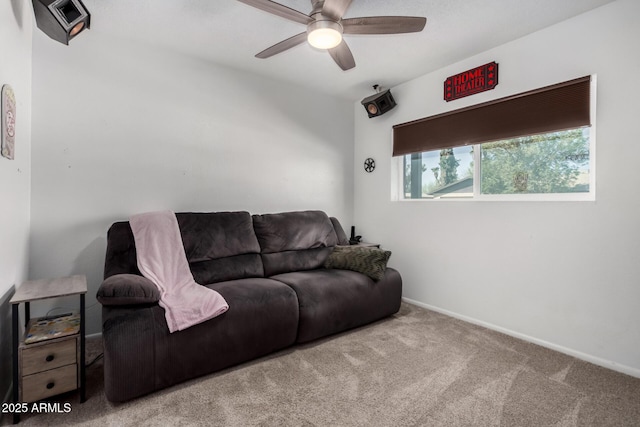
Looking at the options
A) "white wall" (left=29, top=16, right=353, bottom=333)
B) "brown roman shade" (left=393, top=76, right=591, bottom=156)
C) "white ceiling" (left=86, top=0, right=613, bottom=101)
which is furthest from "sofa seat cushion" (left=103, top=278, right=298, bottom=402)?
"brown roman shade" (left=393, top=76, right=591, bottom=156)

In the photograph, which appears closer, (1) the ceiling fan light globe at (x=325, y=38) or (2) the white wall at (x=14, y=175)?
(2) the white wall at (x=14, y=175)

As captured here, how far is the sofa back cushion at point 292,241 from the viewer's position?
3.00 m

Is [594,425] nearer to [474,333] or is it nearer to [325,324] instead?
[474,333]

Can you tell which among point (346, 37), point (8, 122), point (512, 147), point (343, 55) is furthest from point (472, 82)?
point (8, 122)

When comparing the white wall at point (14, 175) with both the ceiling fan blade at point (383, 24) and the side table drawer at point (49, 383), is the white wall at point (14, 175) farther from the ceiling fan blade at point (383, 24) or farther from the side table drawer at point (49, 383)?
the ceiling fan blade at point (383, 24)

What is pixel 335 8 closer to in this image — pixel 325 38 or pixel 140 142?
pixel 325 38

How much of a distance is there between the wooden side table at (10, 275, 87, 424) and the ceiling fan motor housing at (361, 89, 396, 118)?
3.18 m

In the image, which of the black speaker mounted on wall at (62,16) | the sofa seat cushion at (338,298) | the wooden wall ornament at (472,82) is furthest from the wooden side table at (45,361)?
the wooden wall ornament at (472,82)

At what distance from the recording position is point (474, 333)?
2.71m

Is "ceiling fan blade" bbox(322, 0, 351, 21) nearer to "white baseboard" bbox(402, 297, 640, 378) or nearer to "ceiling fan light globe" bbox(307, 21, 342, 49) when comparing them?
"ceiling fan light globe" bbox(307, 21, 342, 49)

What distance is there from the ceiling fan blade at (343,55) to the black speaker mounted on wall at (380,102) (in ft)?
3.89

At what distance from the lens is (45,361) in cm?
164

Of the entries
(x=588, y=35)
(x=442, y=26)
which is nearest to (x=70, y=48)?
(x=442, y=26)

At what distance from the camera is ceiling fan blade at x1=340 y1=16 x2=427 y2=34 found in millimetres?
1875
